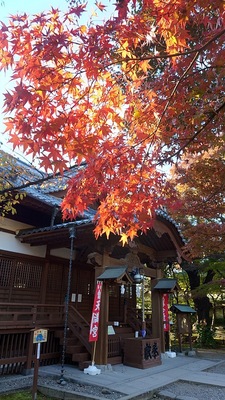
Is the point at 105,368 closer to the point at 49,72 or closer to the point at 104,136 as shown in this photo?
the point at 104,136

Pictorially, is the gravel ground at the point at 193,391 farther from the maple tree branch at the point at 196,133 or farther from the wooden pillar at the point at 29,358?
the maple tree branch at the point at 196,133

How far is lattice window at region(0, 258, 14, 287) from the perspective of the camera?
8945 mm

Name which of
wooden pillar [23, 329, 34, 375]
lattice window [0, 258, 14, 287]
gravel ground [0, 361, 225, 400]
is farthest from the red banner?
lattice window [0, 258, 14, 287]

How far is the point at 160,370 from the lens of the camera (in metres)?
9.35

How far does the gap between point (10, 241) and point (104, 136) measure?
6002mm

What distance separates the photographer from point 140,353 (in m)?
9.49

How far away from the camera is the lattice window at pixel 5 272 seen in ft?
29.3

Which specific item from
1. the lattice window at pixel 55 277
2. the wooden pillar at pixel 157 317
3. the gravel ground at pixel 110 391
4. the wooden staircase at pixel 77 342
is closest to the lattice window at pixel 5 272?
the lattice window at pixel 55 277

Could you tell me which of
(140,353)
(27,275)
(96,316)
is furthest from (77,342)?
(27,275)

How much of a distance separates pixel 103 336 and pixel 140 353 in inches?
61.8

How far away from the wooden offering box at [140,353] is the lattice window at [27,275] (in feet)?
11.1

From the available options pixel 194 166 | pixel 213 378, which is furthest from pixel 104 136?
pixel 213 378

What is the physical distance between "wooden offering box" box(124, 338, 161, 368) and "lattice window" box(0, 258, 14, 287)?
13.5ft

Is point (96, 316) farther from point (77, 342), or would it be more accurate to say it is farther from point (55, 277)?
point (55, 277)
